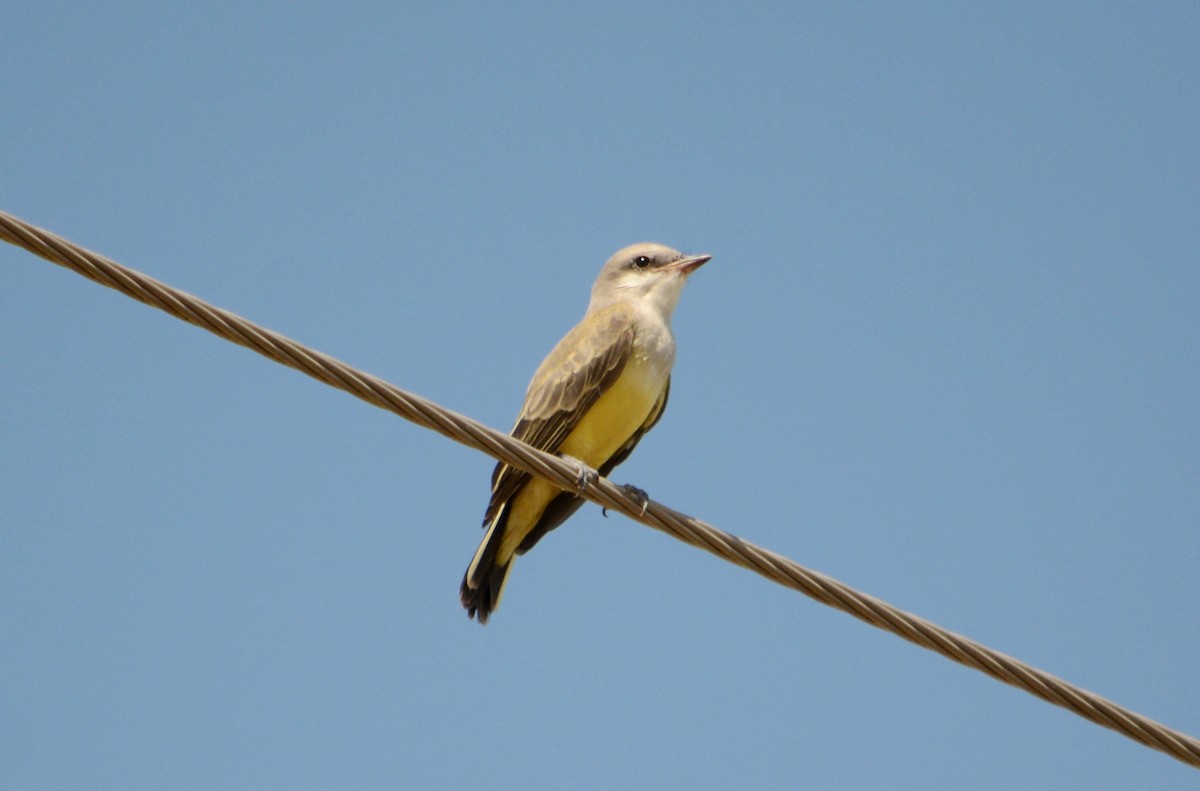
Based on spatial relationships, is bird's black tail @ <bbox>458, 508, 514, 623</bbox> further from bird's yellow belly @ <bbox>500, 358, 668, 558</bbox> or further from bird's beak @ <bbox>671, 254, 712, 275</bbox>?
bird's beak @ <bbox>671, 254, 712, 275</bbox>

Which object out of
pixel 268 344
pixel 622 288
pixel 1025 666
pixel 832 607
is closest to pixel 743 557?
pixel 832 607

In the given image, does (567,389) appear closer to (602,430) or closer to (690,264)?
(602,430)

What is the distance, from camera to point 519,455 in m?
4.93

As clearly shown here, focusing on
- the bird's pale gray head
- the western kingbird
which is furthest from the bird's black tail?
the bird's pale gray head

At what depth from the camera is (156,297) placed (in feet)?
13.8

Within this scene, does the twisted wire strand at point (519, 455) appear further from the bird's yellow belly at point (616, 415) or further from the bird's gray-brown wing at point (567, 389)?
the bird's yellow belly at point (616, 415)

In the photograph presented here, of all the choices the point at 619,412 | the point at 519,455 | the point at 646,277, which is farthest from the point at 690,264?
the point at 519,455

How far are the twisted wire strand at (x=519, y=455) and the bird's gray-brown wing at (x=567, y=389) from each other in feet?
7.35

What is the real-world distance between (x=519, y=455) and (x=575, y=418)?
96.4 inches

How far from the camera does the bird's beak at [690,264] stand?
867 cm

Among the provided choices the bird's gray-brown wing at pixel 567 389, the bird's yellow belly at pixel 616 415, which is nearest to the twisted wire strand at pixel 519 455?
the bird's gray-brown wing at pixel 567 389

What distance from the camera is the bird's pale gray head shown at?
27.7 feet

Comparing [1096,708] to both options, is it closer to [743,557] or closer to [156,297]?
[743,557]

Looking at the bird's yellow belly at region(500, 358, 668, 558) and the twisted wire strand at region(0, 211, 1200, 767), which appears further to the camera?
the bird's yellow belly at region(500, 358, 668, 558)
